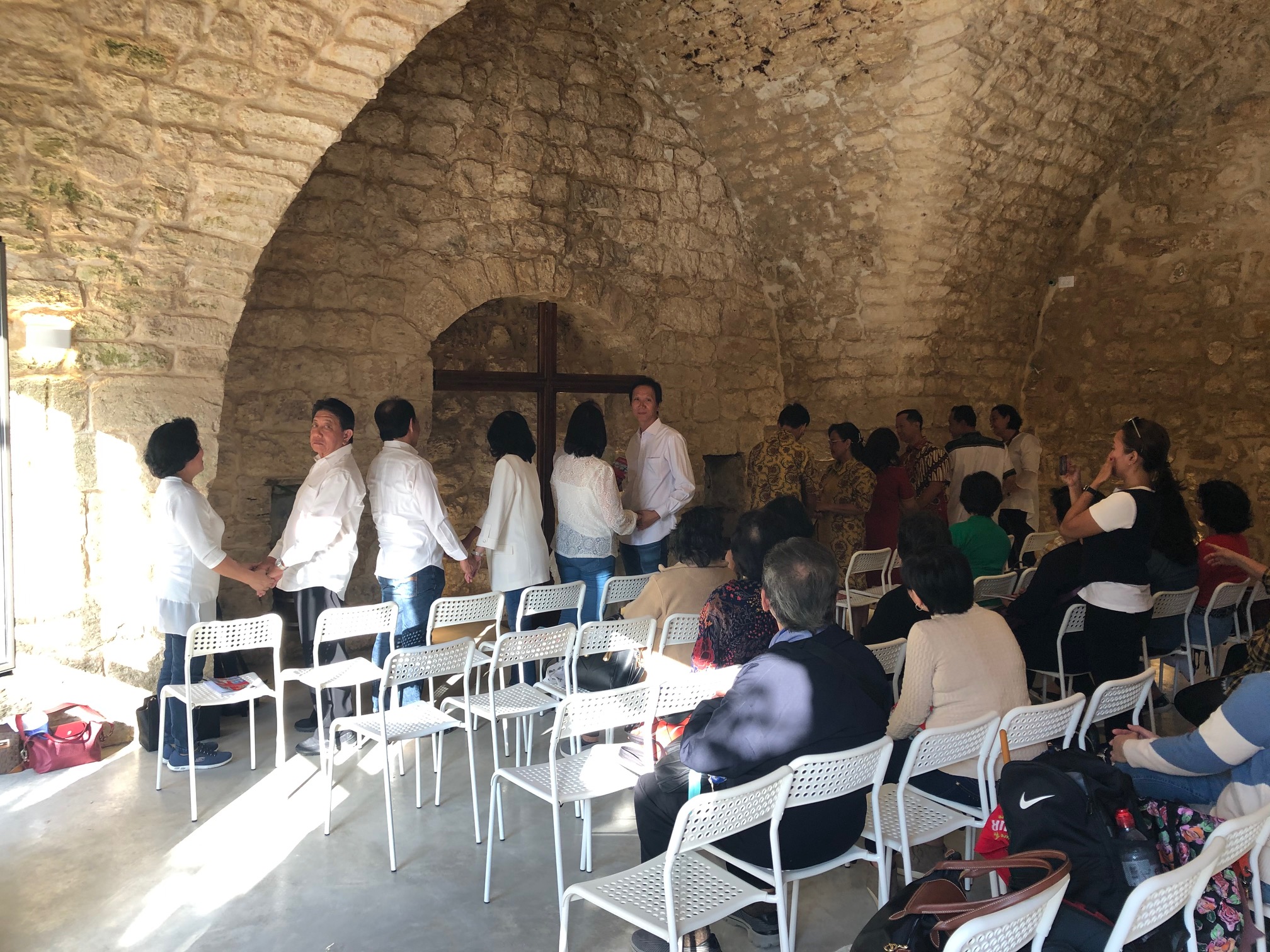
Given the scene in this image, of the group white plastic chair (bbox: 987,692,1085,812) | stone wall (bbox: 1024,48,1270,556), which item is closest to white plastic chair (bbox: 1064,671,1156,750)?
white plastic chair (bbox: 987,692,1085,812)

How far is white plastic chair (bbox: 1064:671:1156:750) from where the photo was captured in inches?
109

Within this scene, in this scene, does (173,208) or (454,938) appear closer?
(454,938)

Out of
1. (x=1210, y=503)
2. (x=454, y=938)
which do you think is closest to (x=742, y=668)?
(x=454, y=938)

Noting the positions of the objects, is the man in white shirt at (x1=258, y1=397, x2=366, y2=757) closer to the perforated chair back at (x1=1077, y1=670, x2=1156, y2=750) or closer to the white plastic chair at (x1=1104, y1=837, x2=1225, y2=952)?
the perforated chair back at (x1=1077, y1=670, x2=1156, y2=750)

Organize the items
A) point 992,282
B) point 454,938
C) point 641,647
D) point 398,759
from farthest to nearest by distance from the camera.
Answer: point 992,282, point 398,759, point 641,647, point 454,938

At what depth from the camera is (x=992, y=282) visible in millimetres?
7289

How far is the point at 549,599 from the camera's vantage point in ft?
13.3

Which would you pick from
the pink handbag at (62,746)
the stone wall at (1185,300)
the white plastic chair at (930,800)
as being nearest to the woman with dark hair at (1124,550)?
the white plastic chair at (930,800)

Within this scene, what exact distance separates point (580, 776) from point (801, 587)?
84cm

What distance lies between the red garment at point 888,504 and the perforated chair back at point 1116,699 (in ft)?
8.91

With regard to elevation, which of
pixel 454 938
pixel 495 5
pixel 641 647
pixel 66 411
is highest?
pixel 495 5

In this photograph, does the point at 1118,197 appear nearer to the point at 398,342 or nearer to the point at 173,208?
the point at 398,342

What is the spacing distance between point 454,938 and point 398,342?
11.5 feet

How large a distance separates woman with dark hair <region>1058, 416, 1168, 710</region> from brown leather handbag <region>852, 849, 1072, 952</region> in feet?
7.00
